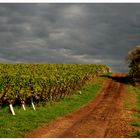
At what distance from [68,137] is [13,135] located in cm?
287

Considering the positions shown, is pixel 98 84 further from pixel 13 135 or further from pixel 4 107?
pixel 13 135

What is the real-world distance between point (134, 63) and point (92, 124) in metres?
37.1

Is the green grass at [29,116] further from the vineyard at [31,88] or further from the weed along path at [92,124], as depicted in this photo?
the vineyard at [31,88]

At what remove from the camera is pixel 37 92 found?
31.0 meters

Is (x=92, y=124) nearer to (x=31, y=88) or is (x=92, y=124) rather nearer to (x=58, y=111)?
(x=58, y=111)

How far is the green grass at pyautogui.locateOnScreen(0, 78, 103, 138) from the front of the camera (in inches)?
820

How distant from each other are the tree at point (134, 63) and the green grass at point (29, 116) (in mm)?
23853

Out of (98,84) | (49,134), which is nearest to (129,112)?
(49,134)

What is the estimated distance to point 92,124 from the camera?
23875mm

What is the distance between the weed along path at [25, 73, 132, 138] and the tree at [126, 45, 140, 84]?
22.9 m

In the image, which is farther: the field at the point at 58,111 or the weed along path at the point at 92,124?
the field at the point at 58,111

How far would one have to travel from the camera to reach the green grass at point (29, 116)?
68.3 ft

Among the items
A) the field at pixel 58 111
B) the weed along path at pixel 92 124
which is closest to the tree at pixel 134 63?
the field at pixel 58 111

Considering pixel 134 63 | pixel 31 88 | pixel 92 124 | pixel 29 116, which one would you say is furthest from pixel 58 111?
pixel 134 63
